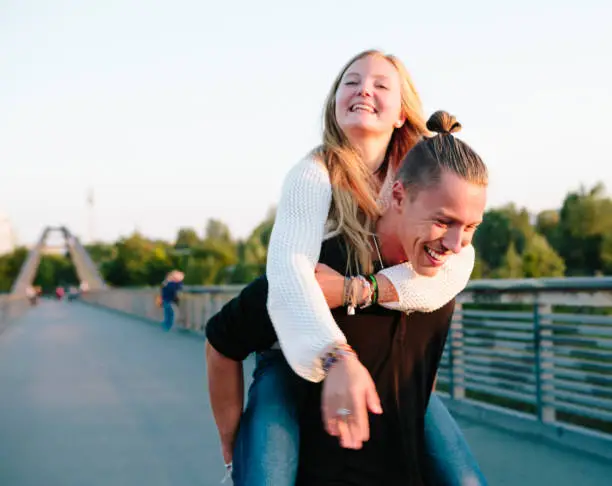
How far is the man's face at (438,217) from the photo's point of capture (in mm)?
1540

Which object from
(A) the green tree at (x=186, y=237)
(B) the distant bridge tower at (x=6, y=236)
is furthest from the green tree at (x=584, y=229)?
(B) the distant bridge tower at (x=6, y=236)

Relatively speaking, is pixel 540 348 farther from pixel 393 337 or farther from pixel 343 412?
pixel 343 412

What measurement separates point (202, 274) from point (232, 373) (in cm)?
6793

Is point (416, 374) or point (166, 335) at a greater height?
point (416, 374)

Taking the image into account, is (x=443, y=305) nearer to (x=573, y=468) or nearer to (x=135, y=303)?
(x=573, y=468)

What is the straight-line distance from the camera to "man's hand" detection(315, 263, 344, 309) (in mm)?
1597

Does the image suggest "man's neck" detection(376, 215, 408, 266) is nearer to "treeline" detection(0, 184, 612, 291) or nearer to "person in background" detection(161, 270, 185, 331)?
"person in background" detection(161, 270, 185, 331)

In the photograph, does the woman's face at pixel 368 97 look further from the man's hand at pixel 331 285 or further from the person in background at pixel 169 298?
the person in background at pixel 169 298

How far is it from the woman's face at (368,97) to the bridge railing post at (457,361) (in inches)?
203

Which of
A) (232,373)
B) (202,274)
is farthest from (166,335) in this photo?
(202,274)

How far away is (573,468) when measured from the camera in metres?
4.85

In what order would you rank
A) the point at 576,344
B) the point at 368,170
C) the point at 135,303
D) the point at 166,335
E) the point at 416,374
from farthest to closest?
the point at 135,303, the point at 166,335, the point at 576,344, the point at 368,170, the point at 416,374

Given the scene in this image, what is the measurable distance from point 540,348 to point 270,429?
4673mm

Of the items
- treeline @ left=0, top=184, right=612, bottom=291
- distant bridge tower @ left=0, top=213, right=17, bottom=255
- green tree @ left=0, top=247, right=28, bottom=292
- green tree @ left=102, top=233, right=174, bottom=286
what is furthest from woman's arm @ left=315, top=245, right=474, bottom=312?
distant bridge tower @ left=0, top=213, right=17, bottom=255
